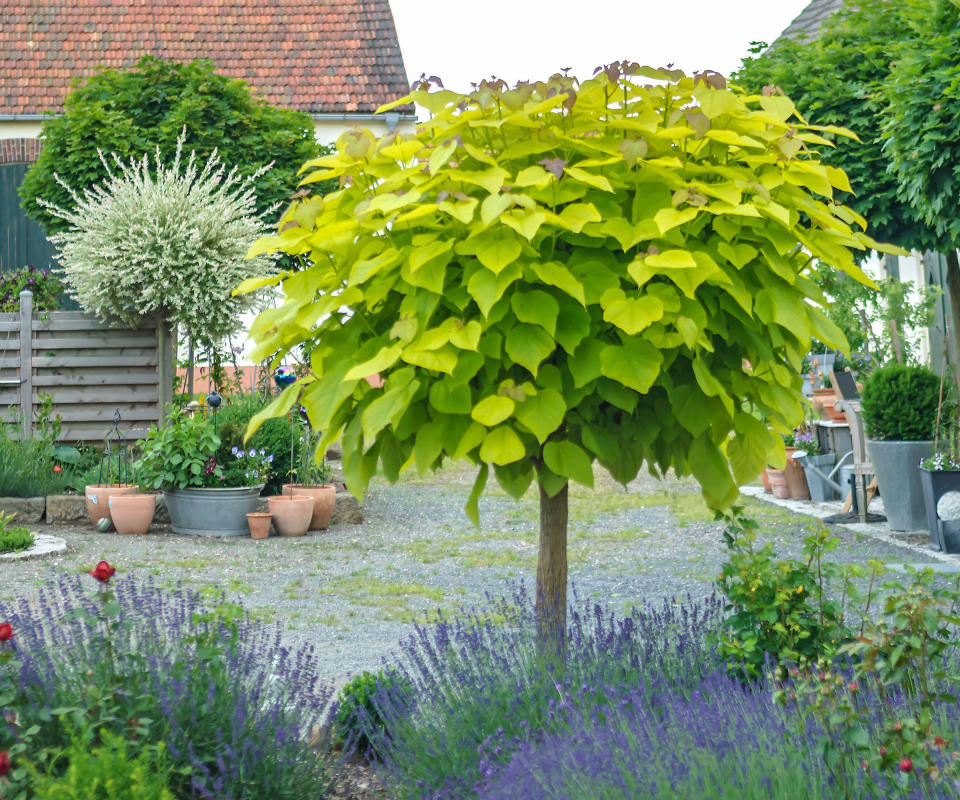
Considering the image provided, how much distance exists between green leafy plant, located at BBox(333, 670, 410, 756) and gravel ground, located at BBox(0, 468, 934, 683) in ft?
3.79

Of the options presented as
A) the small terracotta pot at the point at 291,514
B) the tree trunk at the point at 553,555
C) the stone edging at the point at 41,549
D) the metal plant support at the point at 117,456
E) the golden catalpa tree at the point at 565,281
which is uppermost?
the golden catalpa tree at the point at 565,281

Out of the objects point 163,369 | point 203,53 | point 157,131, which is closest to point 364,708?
point 163,369

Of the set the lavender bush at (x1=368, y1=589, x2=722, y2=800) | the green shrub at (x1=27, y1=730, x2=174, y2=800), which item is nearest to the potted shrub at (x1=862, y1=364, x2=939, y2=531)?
the lavender bush at (x1=368, y1=589, x2=722, y2=800)

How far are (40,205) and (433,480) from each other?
Answer: 16.4 feet

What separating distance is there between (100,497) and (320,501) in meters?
1.73

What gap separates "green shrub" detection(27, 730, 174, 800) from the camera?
233 cm

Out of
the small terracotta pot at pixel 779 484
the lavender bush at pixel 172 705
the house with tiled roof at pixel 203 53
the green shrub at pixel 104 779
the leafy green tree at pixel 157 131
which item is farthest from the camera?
the house with tiled roof at pixel 203 53

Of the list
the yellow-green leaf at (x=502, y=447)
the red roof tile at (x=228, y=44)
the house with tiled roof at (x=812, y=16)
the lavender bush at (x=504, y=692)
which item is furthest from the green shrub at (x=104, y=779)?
the red roof tile at (x=228, y=44)

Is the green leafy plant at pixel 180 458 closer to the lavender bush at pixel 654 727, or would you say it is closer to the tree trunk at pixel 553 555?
the lavender bush at pixel 654 727

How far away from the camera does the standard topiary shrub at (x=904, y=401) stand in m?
8.03

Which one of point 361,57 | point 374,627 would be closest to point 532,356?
point 374,627

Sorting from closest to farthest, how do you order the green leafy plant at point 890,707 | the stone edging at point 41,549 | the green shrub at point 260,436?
the green leafy plant at point 890,707 < the stone edging at point 41,549 < the green shrub at point 260,436

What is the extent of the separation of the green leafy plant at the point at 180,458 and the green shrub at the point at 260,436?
202 millimetres

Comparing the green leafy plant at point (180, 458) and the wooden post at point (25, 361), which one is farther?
the wooden post at point (25, 361)
